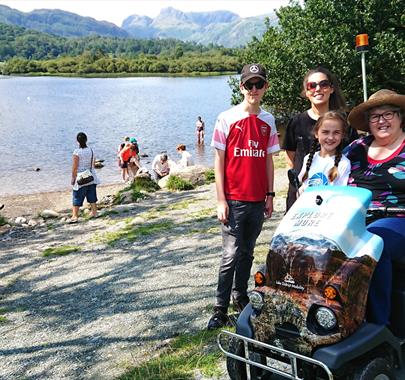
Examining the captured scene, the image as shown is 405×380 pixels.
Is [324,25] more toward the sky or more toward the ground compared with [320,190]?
more toward the sky

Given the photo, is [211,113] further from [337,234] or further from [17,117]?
[337,234]

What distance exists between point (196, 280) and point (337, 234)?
11.9 feet

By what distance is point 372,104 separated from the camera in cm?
393

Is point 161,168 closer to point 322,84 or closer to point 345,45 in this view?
point 345,45

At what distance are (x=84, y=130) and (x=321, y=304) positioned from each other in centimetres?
3952

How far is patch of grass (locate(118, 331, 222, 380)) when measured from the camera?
410 cm

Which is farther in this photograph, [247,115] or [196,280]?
[196,280]

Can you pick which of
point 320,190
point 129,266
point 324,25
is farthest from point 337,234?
point 324,25

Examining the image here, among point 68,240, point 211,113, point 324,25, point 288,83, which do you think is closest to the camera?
point 68,240

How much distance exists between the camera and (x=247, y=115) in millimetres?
4469

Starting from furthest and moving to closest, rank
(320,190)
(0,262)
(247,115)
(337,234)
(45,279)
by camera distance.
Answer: (0,262) < (45,279) < (247,115) < (320,190) < (337,234)

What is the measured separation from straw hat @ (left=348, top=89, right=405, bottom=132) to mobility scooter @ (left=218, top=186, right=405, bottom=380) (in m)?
0.92

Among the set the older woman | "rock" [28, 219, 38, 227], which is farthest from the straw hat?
"rock" [28, 219, 38, 227]

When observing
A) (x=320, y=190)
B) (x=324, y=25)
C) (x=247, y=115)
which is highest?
(x=324, y=25)
